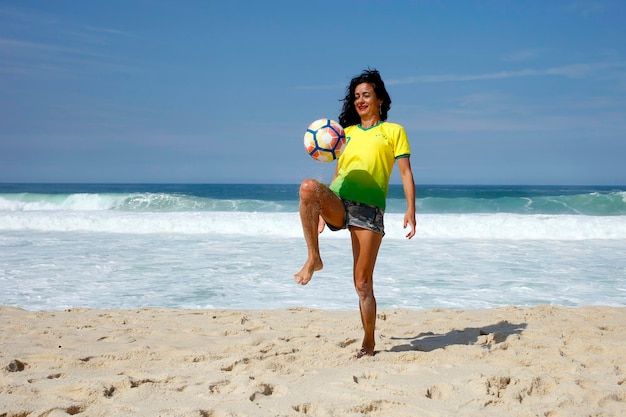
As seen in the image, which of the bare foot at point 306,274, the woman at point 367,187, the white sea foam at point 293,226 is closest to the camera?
the bare foot at point 306,274

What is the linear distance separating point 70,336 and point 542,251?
1088cm

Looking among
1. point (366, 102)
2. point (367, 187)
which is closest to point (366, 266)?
point (367, 187)

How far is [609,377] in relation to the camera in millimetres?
3943

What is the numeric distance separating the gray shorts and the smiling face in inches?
29.0

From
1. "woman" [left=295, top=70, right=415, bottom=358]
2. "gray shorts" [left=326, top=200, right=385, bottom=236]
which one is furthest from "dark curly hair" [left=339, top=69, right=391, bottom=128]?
"gray shorts" [left=326, top=200, right=385, bottom=236]

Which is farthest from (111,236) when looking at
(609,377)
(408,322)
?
(609,377)

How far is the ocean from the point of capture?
771 cm

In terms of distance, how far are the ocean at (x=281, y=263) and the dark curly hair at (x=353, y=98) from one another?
10.9 ft

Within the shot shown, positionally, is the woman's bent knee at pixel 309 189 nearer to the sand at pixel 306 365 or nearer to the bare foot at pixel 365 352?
the sand at pixel 306 365

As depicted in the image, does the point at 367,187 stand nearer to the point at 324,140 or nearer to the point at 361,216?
the point at 361,216

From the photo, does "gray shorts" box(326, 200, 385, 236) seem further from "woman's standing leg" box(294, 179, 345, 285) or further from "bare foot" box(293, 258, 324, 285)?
"bare foot" box(293, 258, 324, 285)

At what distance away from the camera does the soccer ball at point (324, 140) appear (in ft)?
13.8

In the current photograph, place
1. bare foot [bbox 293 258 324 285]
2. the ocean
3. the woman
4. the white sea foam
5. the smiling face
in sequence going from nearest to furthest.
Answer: bare foot [bbox 293 258 324 285] < the woman < the smiling face < the ocean < the white sea foam

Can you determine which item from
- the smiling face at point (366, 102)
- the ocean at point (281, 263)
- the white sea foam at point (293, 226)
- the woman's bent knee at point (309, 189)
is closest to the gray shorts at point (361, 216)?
→ the woman's bent knee at point (309, 189)
